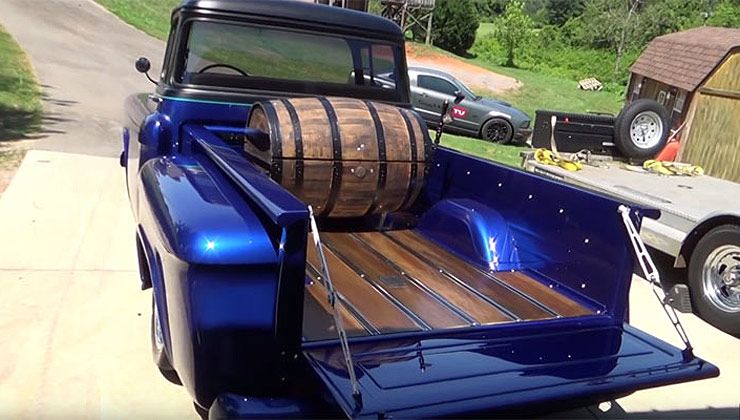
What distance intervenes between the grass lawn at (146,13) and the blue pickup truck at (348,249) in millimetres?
17582

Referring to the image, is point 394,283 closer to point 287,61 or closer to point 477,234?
point 477,234

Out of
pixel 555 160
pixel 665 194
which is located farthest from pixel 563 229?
pixel 555 160

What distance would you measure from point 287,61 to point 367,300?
2.24 metres

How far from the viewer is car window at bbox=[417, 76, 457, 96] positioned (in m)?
13.8

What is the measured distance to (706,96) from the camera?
869cm

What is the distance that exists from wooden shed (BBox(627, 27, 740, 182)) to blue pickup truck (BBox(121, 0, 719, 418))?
5.16 meters

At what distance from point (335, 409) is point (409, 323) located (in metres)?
0.80

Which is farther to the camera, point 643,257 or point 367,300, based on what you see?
point 367,300

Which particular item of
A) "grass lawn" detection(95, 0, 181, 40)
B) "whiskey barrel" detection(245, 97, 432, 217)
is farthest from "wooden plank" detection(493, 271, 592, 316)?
"grass lawn" detection(95, 0, 181, 40)

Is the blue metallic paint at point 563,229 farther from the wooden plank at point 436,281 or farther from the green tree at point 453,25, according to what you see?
the green tree at point 453,25

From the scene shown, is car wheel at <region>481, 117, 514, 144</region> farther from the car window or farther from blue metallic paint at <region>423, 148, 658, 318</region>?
blue metallic paint at <region>423, 148, 658, 318</region>

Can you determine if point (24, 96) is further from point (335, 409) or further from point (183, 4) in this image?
point (335, 409)

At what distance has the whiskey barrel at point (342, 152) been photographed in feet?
11.9

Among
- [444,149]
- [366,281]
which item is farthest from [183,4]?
[366,281]
